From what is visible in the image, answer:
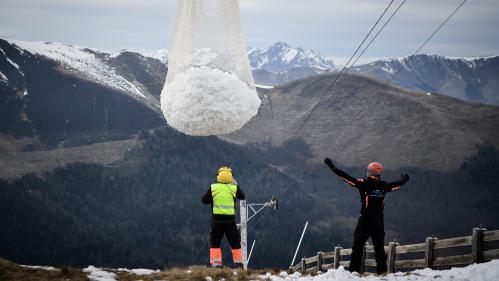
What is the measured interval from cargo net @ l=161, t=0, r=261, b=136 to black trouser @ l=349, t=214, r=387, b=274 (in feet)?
10.6

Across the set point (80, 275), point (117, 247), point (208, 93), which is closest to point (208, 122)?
point (208, 93)

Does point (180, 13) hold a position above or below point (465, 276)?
above

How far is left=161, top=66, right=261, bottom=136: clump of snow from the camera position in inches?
356

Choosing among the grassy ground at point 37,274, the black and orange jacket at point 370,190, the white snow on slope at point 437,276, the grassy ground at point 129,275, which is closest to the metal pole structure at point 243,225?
the grassy ground at point 129,275

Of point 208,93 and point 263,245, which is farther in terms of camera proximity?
point 263,245

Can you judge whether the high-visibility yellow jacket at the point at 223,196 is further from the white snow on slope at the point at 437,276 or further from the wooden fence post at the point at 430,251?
the wooden fence post at the point at 430,251

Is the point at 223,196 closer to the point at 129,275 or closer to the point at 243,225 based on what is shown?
the point at 129,275

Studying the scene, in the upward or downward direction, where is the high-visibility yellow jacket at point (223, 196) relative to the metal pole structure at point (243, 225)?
upward

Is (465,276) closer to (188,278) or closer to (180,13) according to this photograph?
(188,278)

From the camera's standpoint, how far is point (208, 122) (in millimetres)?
9062

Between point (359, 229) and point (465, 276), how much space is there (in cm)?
246

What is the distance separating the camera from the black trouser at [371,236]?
10.4 m

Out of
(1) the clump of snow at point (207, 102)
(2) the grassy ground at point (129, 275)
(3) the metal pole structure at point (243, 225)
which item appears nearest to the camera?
(1) the clump of snow at point (207, 102)

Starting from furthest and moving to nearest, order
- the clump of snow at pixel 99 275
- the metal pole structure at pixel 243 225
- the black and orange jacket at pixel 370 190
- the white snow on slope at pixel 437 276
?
the metal pole structure at pixel 243 225
the clump of snow at pixel 99 275
the black and orange jacket at pixel 370 190
the white snow on slope at pixel 437 276
